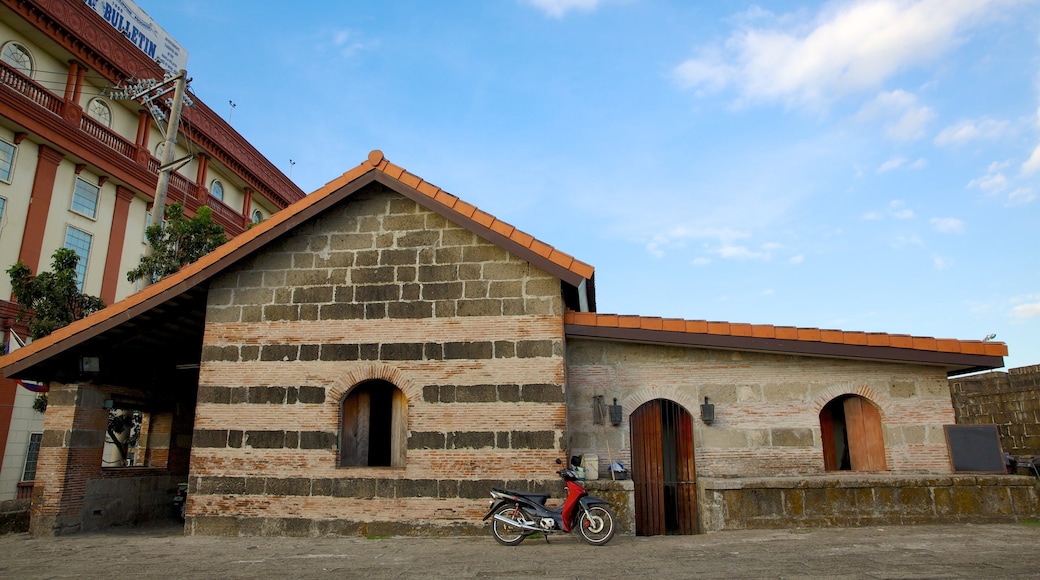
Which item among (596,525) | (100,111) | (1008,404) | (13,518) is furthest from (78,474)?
(1008,404)

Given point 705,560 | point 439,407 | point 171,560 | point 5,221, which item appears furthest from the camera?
point 5,221

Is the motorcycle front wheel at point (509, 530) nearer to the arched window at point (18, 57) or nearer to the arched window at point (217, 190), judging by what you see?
the arched window at point (18, 57)

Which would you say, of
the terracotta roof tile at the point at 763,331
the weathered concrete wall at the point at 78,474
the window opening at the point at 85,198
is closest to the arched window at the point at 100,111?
the window opening at the point at 85,198

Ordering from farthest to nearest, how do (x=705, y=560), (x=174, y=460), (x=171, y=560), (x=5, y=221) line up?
(x=5, y=221), (x=174, y=460), (x=171, y=560), (x=705, y=560)

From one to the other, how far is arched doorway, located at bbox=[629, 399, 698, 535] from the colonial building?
14.3 meters

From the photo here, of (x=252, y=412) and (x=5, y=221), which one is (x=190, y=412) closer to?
(x=252, y=412)

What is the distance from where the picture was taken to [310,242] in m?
10.6

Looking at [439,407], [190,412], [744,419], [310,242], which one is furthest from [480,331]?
[190,412]

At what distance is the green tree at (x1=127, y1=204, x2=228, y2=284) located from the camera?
1466 centimetres

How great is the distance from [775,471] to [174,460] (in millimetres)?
11889

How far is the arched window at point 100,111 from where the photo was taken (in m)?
20.5

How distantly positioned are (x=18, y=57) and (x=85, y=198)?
13.5 feet

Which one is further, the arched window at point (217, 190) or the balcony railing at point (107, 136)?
the arched window at point (217, 190)

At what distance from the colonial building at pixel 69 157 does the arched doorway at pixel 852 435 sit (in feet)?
56.3
